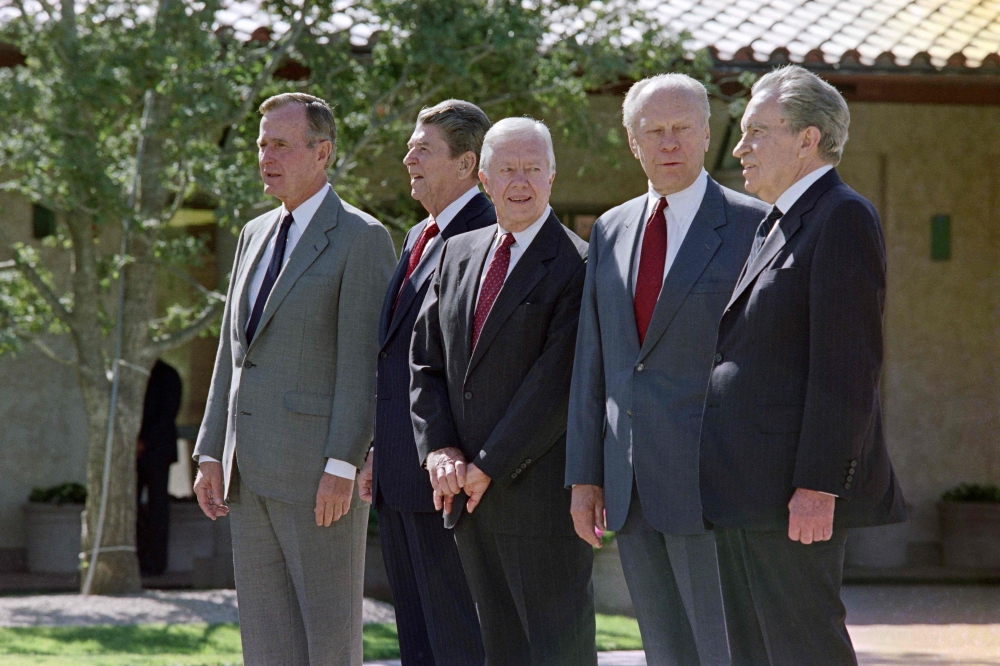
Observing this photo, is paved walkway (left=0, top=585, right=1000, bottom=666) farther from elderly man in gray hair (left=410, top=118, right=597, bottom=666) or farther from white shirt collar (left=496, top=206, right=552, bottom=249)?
white shirt collar (left=496, top=206, right=552, bottom=249)

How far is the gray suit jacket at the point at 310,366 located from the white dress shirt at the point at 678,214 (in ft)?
3.27

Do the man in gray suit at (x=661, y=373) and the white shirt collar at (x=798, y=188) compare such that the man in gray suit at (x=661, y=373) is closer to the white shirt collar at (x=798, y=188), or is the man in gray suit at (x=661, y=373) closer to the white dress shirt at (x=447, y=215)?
the white shirt collar at (x=798, y=188)

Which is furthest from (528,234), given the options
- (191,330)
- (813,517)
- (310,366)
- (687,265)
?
(191,330)

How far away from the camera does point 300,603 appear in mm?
3920

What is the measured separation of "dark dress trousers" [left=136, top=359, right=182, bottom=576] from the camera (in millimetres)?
9414

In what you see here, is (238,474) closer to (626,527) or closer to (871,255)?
(626,527)

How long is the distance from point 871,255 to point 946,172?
7.56m

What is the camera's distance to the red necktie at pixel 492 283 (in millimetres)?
3590

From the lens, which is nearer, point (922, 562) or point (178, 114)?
point (178, 114)

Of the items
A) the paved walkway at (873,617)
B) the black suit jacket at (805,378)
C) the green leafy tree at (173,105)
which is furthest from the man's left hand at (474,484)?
the green leafy tree at (173,105)

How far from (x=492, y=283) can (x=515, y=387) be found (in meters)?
0.31

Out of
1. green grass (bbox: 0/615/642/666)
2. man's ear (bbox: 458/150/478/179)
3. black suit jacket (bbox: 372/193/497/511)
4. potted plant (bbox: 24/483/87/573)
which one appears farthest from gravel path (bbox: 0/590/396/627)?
man's ear (bbox: 458/150/478/179)

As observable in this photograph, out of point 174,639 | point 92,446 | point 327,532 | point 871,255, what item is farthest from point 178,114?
point 871,255

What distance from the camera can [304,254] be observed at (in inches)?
158
